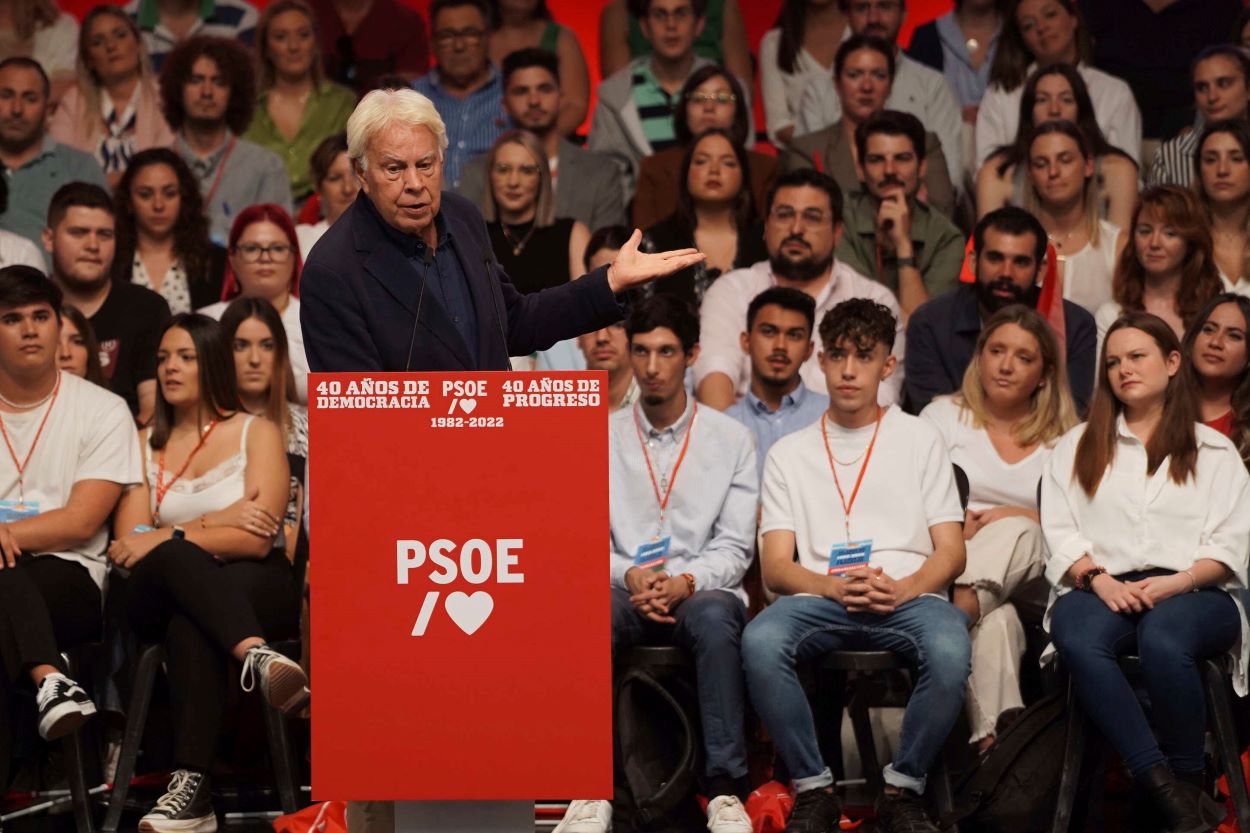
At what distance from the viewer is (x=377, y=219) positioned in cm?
305

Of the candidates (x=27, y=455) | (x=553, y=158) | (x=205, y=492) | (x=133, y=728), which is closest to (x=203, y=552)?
(x=205, y=492)

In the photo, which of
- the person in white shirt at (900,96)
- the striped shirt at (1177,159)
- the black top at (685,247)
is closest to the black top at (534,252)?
the black top at (685,247)

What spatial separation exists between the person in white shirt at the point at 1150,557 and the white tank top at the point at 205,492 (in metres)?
2.27

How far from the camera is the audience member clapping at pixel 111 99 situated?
6.93 m

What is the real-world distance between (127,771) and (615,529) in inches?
58.0

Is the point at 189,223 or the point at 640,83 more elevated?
the point at 640,83

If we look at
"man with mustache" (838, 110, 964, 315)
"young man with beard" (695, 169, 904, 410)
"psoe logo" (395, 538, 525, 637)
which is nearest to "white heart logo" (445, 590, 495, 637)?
"psoe logo" (395, 538, 525, 637)

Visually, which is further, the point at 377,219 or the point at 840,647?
the point at 840,647

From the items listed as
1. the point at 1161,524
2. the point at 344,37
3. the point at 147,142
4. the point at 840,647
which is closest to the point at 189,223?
the point at 147,142

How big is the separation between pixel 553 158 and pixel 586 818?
10.6ft

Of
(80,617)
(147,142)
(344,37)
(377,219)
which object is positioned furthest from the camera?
(344,37)

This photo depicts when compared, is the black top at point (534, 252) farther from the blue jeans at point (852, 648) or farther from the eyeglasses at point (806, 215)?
the blue jeans at point (852, 648)

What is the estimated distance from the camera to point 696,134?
654 cm

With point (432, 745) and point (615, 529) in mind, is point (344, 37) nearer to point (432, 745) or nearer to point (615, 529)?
point (615, 529)
